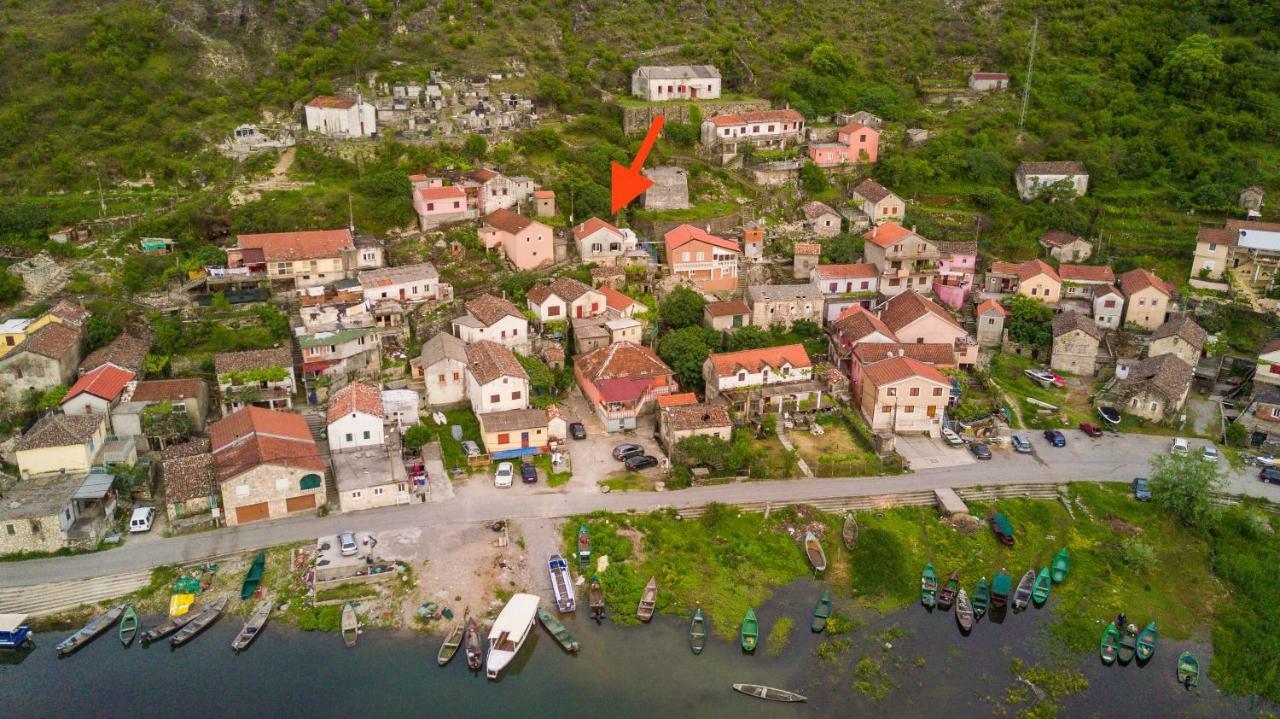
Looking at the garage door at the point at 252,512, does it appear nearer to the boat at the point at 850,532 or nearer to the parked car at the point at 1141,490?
the boat at the point at 850,532

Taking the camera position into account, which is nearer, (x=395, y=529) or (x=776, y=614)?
(x=776, y=614)

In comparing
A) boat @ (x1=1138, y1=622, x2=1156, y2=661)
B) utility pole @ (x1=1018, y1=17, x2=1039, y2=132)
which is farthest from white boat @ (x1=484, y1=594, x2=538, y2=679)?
utility pole @ (x1=1018, y1=17, x2=1039, y2=132)

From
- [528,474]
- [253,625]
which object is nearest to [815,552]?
[528,474]

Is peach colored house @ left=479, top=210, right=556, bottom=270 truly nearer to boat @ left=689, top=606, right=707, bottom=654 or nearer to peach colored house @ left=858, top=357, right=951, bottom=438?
peach colored house @ left=858, top=357, right=951, bottom=438

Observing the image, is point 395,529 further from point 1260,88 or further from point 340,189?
point 1260,88

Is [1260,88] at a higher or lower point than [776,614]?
higher

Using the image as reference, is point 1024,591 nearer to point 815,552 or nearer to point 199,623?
point 815,552

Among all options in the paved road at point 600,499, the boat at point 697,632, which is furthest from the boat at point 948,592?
the boat at point 697,632

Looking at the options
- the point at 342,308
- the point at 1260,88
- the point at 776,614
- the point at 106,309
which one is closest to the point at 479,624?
the point at 776,614
